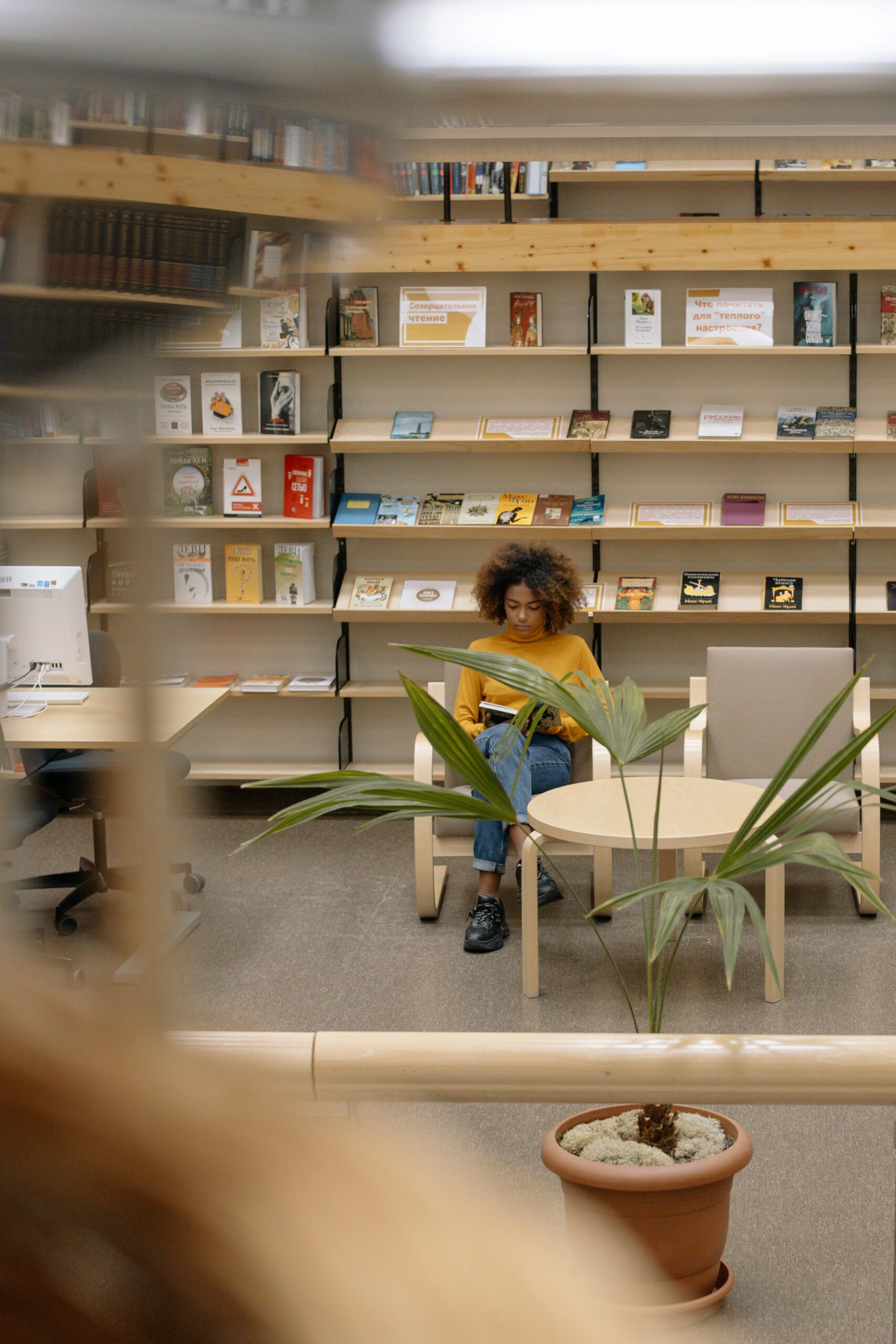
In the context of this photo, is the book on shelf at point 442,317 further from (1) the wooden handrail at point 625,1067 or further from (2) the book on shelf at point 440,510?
(1) the wooden handrail at point 625,1067

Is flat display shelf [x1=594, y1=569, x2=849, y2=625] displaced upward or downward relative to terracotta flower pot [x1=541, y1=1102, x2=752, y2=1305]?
upward

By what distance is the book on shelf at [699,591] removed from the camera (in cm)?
525

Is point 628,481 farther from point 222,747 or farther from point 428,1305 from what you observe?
point 428,1305

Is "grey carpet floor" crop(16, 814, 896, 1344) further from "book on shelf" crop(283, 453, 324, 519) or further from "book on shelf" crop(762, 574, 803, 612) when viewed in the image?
"book on shelf" crop(283, 453, 324, 519)

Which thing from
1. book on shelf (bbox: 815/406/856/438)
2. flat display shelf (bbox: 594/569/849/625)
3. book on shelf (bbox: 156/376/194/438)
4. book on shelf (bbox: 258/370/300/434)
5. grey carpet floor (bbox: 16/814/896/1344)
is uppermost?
book on shelf (bbox: 258/370/300/434)

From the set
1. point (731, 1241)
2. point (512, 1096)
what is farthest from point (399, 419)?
point (512, 1096)

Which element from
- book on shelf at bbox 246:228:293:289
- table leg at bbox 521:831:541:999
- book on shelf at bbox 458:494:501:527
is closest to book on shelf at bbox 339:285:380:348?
book on shelf at bbox 458:494:501:527

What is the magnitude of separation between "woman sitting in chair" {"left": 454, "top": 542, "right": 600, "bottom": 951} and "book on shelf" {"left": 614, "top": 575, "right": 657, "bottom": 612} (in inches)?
33.1

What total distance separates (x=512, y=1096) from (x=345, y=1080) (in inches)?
8.2

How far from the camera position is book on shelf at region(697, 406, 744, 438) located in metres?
5.18

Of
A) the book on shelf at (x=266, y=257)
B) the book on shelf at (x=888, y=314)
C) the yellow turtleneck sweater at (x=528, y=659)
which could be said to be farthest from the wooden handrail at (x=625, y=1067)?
the book on shelf at (x=888, y=314)

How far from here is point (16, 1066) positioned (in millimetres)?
387

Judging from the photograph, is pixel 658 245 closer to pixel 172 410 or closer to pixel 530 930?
pixel 530 930

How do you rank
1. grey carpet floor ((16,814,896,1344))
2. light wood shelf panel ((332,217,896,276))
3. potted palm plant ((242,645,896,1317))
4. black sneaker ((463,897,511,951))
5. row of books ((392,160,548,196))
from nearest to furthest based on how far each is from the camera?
potted palm plant ((242,645,896,1317))
grey carpet floor ((16,814,896,1344))
black sneaker ((463,897,511,951))
light wood shelf panel ((332,217,896,276))
row of books ((392,160,548,196))
